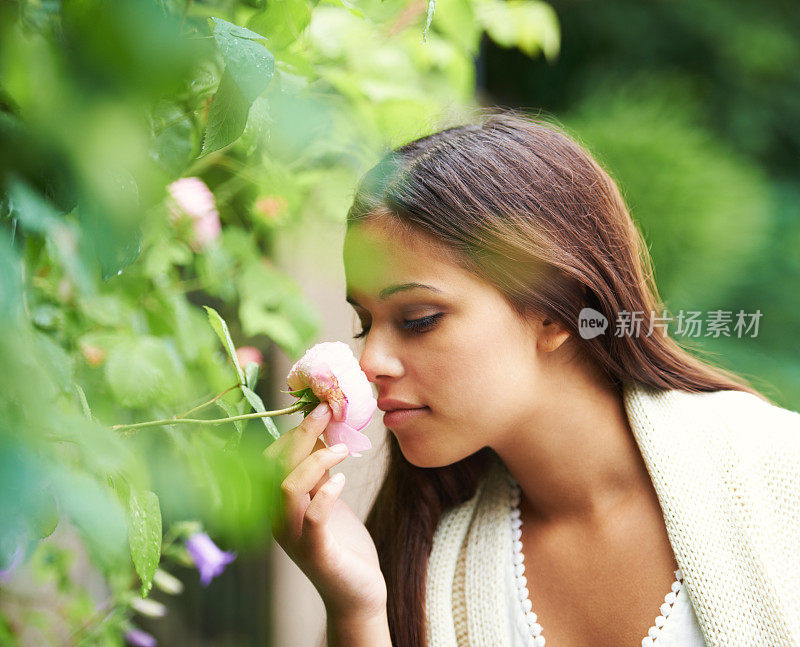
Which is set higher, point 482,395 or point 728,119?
point 482,395

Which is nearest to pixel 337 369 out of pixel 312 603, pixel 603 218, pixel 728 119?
pixel 603 218

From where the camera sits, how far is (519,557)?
1.13 metres

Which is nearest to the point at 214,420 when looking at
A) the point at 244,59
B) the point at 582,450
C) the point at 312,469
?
the point at 312,469

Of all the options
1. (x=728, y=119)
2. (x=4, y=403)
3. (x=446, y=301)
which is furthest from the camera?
(x=728, y=119)

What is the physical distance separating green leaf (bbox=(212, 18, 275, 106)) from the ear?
595mm

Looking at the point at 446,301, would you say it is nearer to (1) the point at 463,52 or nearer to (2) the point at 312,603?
(1) the point at 463,52

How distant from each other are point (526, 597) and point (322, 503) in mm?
418

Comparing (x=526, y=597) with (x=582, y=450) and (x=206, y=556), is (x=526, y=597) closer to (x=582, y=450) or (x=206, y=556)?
(x=582, y=450)

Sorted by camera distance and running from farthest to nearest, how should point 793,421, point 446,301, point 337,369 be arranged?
point 793,421 < point 446,301 < point 337,369

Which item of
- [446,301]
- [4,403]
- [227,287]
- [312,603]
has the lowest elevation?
[312,603]

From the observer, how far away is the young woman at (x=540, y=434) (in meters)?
0.92

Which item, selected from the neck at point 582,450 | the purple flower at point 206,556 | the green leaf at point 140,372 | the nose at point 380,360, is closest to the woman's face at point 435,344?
the nose at point 380,360

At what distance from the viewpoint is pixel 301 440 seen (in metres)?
0.79

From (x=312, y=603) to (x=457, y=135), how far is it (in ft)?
5.83
